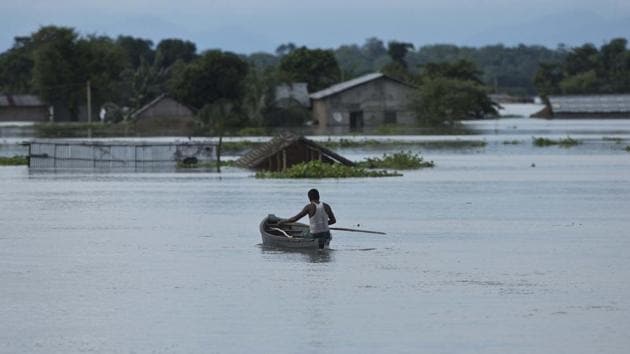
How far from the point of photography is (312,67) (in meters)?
108

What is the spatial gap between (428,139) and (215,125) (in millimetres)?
22444

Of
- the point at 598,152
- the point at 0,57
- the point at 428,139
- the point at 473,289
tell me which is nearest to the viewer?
the point at 473,289

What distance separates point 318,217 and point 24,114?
97.2m

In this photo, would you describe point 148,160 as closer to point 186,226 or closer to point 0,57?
point 186,226

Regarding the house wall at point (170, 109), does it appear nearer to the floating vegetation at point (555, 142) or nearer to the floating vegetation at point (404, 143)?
the floating vegetation at point (404, 143)

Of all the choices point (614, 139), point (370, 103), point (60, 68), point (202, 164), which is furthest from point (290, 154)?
point (60, 68)

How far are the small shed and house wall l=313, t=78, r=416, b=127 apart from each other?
4724 cm

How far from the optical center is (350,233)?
2664 centimetres

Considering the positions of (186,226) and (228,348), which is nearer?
(228,348)

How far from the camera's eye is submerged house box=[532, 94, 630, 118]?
111438mm

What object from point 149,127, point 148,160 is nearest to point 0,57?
Result: point 149,127

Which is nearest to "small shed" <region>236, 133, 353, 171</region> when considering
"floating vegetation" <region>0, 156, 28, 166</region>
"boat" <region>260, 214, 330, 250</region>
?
"floating vegetation" <region>0, 156, 28, 166</region>

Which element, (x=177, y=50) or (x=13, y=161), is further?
(x=177, y=50)

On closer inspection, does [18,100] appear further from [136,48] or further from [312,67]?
[136,48]
